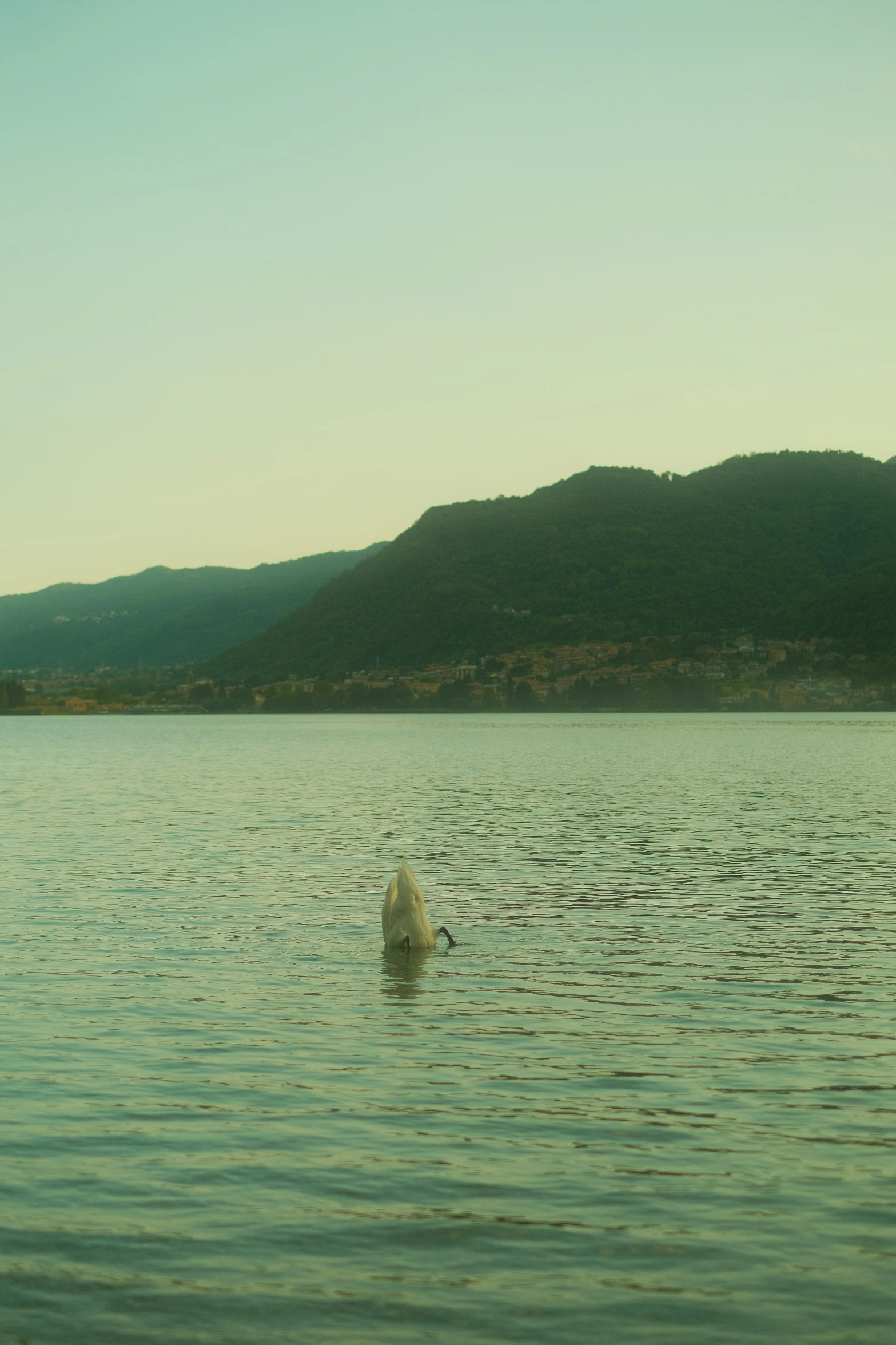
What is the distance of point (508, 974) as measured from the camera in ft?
63.4

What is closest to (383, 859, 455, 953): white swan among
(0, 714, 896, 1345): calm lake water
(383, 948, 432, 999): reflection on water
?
(383, 948, 432, 999): reflection on water

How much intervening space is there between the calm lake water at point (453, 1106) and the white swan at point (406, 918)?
285 mm

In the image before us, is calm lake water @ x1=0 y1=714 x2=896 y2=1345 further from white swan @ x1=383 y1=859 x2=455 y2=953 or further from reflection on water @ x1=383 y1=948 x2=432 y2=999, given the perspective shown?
white swan @ x1=383 y1=859 x2=455 y2=953

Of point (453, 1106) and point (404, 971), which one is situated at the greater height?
point (453, 1106)

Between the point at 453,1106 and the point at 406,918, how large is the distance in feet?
27.5

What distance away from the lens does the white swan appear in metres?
20.7

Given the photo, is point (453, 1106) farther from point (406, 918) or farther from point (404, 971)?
point (406, 918)

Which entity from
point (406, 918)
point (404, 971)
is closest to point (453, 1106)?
point (404, 971)

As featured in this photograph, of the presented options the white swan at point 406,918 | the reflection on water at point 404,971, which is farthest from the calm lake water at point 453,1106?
the white swan at point 406,918

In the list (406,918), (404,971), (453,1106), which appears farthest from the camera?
(406,918)

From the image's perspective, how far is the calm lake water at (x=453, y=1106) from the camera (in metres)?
8.34

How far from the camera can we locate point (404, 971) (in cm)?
1962

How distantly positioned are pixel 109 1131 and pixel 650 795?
50.6 meters

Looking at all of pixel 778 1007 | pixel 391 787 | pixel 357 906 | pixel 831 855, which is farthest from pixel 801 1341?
pixel 391 787
